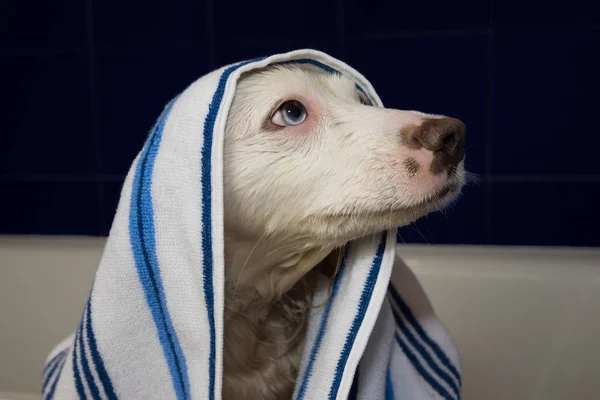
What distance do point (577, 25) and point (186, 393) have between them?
113 cm

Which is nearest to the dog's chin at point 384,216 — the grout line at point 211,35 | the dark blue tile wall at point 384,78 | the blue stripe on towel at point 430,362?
the blue stripe on towel at point 430,362

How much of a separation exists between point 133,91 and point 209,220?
Answer: 1122mm

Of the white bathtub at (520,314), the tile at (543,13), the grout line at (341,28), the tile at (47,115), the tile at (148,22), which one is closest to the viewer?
the white bathtub at (520,314)

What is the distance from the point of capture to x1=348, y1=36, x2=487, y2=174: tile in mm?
1423

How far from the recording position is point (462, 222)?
1494 mm

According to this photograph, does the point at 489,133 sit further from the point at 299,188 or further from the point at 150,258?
the point at 150,258

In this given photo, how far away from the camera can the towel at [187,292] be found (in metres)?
0.62

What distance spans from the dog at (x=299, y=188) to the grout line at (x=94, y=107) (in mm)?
1052

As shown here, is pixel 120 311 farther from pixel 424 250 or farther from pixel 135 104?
pixel 135 104

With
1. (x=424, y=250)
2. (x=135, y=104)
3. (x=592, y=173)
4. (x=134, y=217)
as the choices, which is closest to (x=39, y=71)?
(x=135, y=104)

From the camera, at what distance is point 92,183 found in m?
1.72

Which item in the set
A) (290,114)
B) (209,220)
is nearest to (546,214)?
(290,114)

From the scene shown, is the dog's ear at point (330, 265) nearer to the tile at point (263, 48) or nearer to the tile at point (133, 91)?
the tile at point (263, 48)

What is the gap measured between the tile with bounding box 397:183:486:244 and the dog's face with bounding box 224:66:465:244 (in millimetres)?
822
